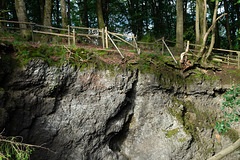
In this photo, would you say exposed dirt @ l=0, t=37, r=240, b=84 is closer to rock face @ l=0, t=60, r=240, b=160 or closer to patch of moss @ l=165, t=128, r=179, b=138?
rock face @ l=0, t=60, r=240, b=160

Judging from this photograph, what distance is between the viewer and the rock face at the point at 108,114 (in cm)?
540

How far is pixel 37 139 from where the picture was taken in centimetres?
541

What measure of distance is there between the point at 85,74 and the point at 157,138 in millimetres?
4160

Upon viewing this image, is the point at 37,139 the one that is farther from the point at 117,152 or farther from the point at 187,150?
the point at 187,150

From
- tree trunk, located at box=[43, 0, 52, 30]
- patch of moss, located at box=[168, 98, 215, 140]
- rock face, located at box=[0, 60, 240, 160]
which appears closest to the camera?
rock face, located at box=[0, 60, 240, 160]

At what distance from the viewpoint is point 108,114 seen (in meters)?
6.10

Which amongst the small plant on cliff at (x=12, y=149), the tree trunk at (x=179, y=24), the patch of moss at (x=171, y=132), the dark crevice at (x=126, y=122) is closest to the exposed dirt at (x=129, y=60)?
the dark crevice at (x=126, y=122)

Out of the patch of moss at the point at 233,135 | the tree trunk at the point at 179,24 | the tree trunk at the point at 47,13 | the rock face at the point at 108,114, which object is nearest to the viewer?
the rock face at the point at 108,114

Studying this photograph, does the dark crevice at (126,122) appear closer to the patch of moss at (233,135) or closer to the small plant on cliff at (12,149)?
the small plant on cliff at (12,149)

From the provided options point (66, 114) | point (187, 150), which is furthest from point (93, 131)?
point (187, 150)

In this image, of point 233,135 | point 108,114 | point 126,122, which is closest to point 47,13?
point 108,114

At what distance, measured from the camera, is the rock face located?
5398mm

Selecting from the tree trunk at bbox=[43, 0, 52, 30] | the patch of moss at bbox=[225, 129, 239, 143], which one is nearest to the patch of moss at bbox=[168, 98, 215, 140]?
the patch of moss at bbox=[225, 129, 239, 143]

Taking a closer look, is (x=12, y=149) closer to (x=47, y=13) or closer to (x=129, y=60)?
(x=129, y=60)
